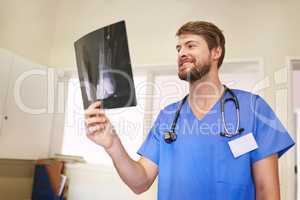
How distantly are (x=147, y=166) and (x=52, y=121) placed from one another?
1.37 meters

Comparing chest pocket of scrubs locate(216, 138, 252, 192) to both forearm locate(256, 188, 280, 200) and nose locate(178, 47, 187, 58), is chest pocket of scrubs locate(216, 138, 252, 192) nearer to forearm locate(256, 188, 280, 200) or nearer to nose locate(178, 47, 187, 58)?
forearm locate(256, 188, 280, 200)

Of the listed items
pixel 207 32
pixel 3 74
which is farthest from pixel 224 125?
pixel 3 74

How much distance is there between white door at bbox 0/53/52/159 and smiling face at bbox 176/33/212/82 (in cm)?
123

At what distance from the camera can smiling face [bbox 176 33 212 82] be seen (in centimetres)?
139

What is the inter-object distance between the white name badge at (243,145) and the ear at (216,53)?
42 centimetres

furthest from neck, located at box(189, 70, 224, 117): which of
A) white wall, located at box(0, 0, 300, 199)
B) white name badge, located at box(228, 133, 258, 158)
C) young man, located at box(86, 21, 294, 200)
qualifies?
white wall, located at box(0, 0, 300, 199)

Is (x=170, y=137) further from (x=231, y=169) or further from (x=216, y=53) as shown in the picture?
(x=216, y=53)

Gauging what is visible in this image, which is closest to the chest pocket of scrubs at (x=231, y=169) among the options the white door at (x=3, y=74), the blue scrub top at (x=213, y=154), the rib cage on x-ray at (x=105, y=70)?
the blue scrub top at (x=213, y=154)

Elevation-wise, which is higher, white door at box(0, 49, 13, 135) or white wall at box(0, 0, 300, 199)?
white wall at box(0, 0, 300, 199)

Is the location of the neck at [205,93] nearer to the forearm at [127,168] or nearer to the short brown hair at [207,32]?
the short brown hair at [207,32]

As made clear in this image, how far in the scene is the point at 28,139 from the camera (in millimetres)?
2154

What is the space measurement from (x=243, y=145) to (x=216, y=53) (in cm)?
48

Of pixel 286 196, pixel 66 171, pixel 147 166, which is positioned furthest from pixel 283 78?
pixel 66 171

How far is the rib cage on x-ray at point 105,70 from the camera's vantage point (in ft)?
3.54
